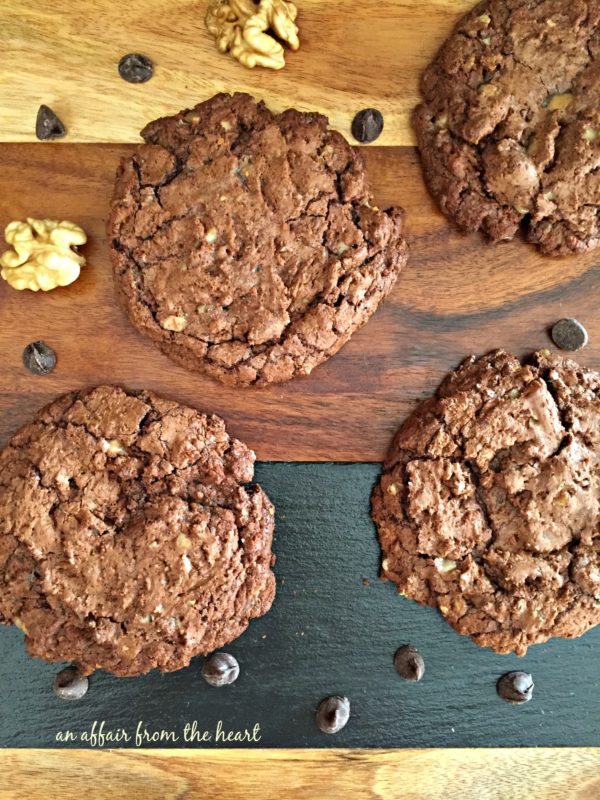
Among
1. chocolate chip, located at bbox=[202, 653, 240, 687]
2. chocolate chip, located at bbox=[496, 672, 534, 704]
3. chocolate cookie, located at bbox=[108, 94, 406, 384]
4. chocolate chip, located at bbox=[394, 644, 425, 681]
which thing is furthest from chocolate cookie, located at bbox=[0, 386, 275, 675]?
chocolate chip, located at bbox=[496, 672, 534, 704]

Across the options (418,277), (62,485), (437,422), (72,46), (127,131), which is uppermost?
(72,46)

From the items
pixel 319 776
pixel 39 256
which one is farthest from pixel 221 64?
pixel 319 776

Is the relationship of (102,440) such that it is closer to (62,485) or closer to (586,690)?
(62,485)

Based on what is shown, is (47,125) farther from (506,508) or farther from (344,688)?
(344,688)

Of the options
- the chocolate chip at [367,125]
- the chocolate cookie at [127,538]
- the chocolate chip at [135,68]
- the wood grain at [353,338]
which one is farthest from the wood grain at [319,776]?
the chocolate chip at [135,68]

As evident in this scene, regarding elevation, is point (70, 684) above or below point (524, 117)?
below

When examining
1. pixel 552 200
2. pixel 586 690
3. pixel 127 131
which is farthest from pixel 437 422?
pixel 127 131

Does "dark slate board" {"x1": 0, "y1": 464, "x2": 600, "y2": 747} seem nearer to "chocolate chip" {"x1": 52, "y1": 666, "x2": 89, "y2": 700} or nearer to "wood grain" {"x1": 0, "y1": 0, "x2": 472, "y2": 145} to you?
"chocolate chip" {"x1": 52, "y1": 666, "x2": 89, "y2": 700}
